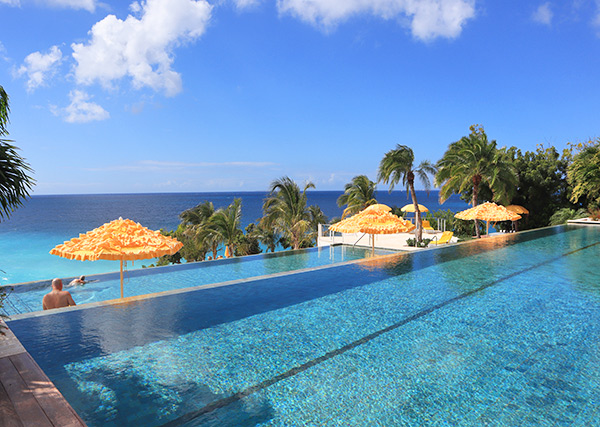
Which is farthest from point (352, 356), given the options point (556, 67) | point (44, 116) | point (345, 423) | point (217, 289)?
point (44, 116)

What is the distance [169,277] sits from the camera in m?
10.0

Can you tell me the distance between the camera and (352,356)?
14.3ft

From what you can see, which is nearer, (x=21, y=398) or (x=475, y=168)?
(x=21, y=398)

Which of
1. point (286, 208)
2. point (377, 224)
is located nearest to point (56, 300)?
point (377, 224)

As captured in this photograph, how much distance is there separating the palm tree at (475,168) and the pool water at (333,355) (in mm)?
13342

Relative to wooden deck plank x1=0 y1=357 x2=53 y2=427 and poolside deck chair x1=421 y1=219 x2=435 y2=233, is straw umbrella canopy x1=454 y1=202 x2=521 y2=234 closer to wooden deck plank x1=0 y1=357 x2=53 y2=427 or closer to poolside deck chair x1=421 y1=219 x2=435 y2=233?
poolside deck chair x1=421 y1=219 x2=435 y2=233

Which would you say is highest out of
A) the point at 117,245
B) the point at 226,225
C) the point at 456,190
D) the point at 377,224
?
the point at 456,190

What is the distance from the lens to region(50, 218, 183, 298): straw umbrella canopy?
638 centimetres

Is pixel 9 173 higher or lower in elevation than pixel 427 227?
higher

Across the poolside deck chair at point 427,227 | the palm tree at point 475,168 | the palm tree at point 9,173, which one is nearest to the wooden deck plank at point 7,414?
the palm tree at point 9,173

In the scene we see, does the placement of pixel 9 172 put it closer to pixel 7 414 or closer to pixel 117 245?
pixel 7 414

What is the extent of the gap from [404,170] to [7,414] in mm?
19315

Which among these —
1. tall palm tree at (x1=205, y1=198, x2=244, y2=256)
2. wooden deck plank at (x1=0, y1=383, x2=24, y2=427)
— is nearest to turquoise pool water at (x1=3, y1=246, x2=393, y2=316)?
wooden deck plank at (x1=0, y1=383, x2=24, y2=427)

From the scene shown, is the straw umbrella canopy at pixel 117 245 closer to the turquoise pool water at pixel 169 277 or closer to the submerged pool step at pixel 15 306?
the turquoise pool water at pixel 169 277
